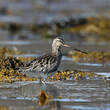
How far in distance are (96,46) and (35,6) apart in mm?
21531

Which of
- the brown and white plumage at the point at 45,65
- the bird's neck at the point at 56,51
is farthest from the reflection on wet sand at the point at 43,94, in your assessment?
the bird's neck at the point at 56,51

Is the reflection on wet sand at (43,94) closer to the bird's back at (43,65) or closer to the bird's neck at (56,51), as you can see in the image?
the bird's back at (43,65)

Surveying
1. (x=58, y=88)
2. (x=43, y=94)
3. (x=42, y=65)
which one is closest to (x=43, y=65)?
(x=42, y=65)

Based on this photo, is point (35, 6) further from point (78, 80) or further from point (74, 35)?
point (78, 80)

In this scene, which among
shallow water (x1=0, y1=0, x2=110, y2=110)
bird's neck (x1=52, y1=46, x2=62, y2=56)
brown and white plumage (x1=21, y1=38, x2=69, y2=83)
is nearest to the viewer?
shallow water (x1=0, y1=0, x2=110, y2=110)

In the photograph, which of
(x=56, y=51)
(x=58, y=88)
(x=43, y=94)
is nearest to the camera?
(x=43, y=94)

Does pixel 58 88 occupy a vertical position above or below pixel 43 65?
below

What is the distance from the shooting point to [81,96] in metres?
10.9

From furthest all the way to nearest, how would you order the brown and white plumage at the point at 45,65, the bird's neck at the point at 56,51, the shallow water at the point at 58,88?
1. the bird's neck at the point at 56,51
2. the brown and white plumage at the point at 45,65
3. the shallow water at the point at 58,88

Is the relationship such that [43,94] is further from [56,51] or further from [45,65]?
[56,51]

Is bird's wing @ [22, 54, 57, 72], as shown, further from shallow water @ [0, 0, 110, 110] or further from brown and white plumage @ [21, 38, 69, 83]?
shallow water @ [0, 0, 110, 110]

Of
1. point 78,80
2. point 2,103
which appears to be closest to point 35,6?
point 78,80

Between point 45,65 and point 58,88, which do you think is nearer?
point 58,88

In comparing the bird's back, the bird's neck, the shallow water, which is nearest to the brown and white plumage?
the bird's back
